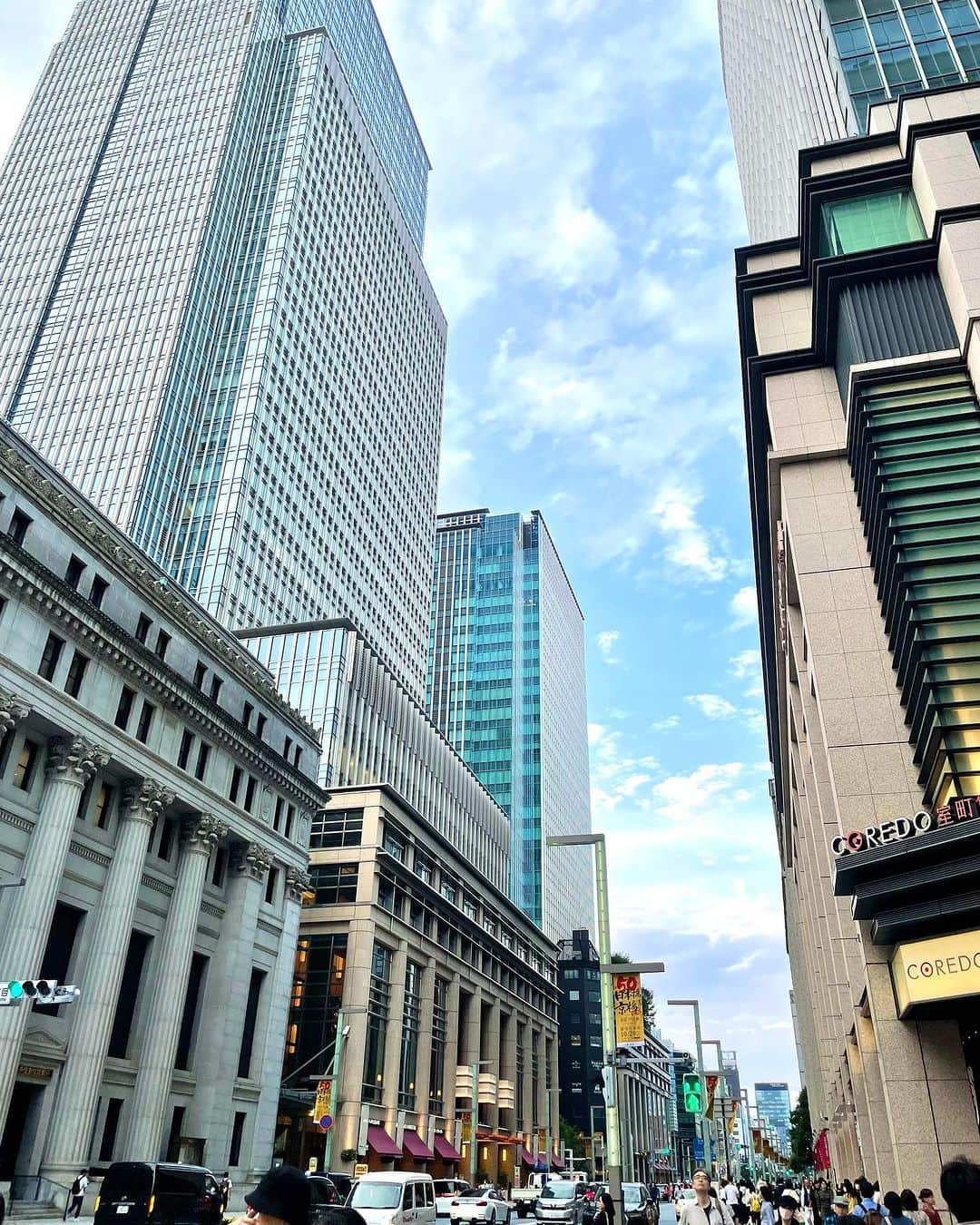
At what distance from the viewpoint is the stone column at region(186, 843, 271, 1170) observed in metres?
40.8

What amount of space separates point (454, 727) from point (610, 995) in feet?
462

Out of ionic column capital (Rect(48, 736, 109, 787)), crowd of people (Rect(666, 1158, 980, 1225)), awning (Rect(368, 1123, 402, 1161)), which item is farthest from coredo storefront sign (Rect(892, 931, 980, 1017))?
awning (Rect(368, 1123, 402, 1161))

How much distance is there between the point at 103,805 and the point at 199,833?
17.9ft

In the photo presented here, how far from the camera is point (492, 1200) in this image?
36.6 metres

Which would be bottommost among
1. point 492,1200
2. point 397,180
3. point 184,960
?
point 492,1200

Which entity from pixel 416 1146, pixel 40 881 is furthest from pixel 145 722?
pixel 416 1146

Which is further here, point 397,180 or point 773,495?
point 397,180

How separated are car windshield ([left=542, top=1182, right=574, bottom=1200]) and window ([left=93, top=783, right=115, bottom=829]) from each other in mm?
24272

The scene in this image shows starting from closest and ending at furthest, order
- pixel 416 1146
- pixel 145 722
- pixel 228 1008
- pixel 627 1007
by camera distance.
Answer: pixel 627 1007 < pixel 145 722 < pixel 228 1008 < pixel 416 1146

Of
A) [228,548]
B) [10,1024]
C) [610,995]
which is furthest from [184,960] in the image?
[228,548]

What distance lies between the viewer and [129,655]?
124 feet

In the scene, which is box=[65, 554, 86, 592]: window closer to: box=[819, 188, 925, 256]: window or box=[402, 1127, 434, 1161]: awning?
box=[819, 188, 925, 256]: window

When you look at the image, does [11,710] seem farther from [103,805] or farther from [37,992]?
[37,992]

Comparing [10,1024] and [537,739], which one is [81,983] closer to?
[10,1024]
